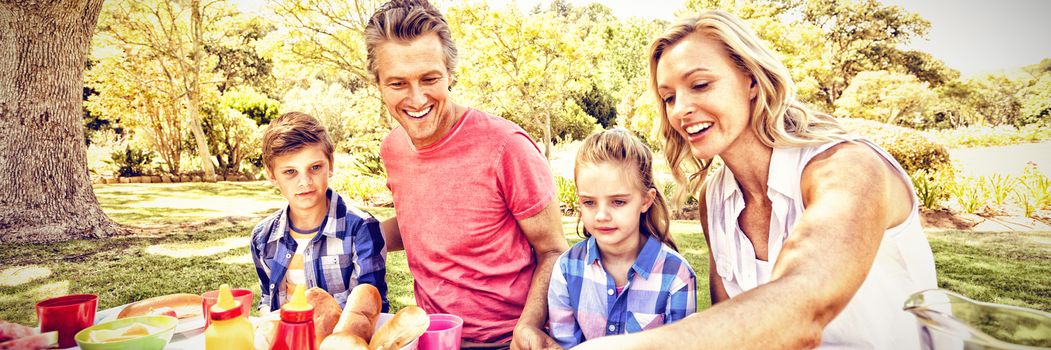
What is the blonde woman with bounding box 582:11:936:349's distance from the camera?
0.88 m

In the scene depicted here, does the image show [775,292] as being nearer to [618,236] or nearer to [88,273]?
[618,236]

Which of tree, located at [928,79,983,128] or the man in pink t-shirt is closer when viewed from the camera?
the man in pink t-shirt

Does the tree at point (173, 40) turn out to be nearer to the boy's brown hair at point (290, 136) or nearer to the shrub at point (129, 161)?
the shrub at point (129, 161)

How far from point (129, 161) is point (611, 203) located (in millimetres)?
14283

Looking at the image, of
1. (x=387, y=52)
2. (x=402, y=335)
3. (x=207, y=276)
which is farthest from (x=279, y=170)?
(x=207, y=276)

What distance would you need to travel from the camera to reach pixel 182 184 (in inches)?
507

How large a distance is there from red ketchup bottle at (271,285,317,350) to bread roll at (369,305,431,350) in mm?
137

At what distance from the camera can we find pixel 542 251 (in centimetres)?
203

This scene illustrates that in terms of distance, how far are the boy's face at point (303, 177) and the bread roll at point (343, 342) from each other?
1.10m

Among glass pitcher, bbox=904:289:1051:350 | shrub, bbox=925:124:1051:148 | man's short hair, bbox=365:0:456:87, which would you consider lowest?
glass pitcher, bbox=904:289:1051:350

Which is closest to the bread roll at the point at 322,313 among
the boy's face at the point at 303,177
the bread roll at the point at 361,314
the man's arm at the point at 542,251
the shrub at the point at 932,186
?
the bread roll at the point at 361,314

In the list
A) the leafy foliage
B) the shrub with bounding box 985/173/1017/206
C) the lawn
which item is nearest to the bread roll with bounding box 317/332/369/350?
the lawn

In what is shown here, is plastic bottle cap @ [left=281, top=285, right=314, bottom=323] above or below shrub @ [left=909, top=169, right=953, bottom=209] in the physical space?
above

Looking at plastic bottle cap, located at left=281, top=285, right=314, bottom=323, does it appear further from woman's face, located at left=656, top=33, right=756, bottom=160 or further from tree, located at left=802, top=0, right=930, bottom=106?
tree, located at left=802, top=0, right=930, bottom=106
